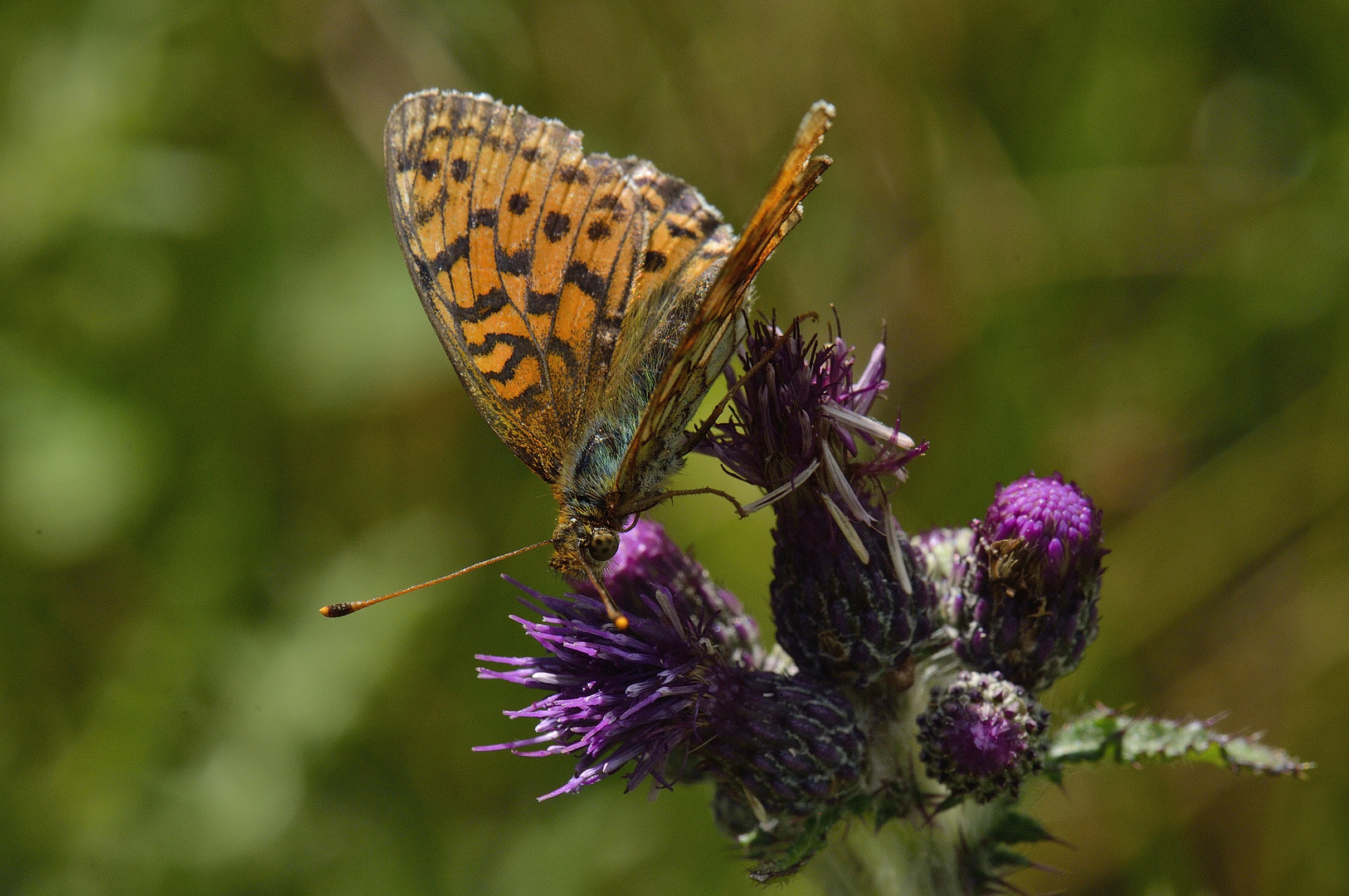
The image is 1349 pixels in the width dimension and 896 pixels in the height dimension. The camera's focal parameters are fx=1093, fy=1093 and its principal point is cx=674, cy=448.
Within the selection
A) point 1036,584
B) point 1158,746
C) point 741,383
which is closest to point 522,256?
point 741,383

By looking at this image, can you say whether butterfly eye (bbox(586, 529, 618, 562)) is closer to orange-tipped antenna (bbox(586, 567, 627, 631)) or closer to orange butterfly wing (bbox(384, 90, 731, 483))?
orange-tipped antenna (bbox(586, 567, 627, 631))

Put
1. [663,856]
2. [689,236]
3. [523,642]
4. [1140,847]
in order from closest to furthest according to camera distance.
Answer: [689,236]
[1140,847]
[663,856]
[523,642]

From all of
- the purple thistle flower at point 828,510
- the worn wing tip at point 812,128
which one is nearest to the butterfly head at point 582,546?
the purple thistle flower at point 828,510

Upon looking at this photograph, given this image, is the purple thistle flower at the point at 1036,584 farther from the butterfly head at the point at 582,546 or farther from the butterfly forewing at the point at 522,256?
the butterfly forewing at the point at 522,256

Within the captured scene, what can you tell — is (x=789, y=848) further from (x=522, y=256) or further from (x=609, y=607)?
(x=522, y=256)

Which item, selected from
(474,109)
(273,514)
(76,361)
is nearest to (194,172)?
(76,361)

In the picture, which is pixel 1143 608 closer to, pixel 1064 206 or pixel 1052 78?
pixel 1064 206

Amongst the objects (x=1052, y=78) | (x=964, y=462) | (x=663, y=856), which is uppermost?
(x=1052, y=78)
